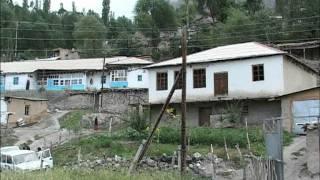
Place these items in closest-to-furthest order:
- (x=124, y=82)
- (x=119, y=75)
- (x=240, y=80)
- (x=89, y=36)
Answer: (x=240, y=80)
(x=124, y=82)
(x=119, y=75)
(x=89, y=36)

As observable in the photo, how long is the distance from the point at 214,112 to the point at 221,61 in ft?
13.1

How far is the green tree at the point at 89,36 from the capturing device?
94.2m

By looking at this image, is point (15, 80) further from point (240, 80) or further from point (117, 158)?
point (117, 158)

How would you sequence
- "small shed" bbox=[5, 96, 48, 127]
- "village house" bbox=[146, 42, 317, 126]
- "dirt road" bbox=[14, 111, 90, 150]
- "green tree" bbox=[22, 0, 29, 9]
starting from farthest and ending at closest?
"green tree" bbox=[22, 0, 29, 9] < "small shed" bbox=[5, 96, 48, 127] < "dirt road" bbox=[14, 111, 90, 150] < "village house" bbox=[146, 42, 317, 126]

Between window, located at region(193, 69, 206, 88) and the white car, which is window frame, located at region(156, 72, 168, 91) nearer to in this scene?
window, located at region(193, 69, 206, 88)

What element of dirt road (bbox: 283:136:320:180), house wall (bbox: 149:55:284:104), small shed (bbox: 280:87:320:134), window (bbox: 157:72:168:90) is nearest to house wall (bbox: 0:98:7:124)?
house wall (bbox: 149:55:284:104)

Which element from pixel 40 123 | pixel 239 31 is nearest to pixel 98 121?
pixel 40 123

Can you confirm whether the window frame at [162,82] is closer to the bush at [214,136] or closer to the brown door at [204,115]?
the brown door at [204,115]

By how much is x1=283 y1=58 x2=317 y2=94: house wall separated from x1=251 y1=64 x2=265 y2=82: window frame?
165 centimetres

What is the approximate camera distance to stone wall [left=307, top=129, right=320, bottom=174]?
20.7 metres

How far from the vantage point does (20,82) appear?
74.8 meters

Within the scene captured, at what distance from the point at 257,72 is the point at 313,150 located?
20729 mm

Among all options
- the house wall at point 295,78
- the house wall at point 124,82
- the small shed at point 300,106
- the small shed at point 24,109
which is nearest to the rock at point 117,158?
the small shed at point 300,106

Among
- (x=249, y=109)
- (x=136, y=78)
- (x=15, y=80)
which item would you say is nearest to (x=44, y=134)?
(x=249, y=109)
